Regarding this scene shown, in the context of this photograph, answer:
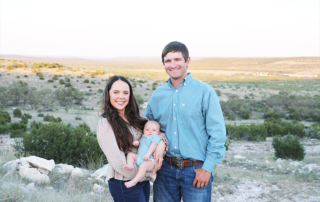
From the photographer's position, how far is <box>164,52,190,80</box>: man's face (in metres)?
2.79

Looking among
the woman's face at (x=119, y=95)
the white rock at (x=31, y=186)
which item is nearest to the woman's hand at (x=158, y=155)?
the woman's face at (x=119, y=95)

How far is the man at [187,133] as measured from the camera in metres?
2.67

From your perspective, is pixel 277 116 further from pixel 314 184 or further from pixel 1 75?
pixel 1 75

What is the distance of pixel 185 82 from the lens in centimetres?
288

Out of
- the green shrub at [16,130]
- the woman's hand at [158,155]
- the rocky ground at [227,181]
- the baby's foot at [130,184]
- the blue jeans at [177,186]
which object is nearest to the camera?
the baby's foot at [130,184]

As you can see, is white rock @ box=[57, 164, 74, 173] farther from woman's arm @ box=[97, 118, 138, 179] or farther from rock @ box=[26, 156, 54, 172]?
woman's arm @ box=[97, 118, 138, 179]

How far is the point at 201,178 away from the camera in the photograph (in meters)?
2.66

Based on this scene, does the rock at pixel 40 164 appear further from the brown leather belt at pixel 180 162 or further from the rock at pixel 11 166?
the brown leather belt at pixel 180 162

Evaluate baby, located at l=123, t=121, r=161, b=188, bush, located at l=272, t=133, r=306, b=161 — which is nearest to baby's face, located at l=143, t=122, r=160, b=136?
baby, located at l=123, t=121, r=161, b=188

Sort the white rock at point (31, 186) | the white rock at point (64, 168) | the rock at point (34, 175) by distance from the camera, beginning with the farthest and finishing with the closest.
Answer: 1. the white rock at point (64, 168)
2. the rock at point (34, 175)
3. the white rock at point (31, 186)

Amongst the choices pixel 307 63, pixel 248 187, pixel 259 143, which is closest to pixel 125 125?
pixel 248 187

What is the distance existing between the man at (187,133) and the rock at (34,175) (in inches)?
121

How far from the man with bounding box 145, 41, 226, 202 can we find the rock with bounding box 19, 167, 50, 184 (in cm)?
307

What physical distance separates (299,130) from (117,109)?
532 inches
